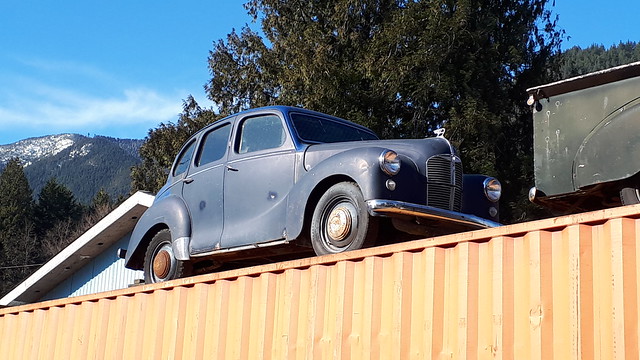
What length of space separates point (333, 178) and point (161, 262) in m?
2.45

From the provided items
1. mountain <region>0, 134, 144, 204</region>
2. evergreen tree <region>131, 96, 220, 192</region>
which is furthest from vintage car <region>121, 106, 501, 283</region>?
Answer: mountain <region>0, 134, 144, 204</region>

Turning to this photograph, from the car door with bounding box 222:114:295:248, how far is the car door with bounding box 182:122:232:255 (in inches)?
4.6

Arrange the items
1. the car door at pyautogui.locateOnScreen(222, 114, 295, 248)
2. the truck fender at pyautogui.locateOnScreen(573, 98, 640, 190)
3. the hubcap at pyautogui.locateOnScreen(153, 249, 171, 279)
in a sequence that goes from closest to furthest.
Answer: the truck fender at pyautogui.locateOnScreen(573, 98, 640, 190) → the car door at pyautogui.locateOnScreen(222, 114, 295, 248) → the hubcap at pyautogui.locateOnScreen(153, 249, 171, 279)

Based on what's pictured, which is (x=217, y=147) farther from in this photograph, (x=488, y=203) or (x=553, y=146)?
(x=553, y=146)

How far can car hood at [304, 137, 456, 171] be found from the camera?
25.0 ft

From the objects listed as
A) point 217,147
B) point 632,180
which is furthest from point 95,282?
point 632,180

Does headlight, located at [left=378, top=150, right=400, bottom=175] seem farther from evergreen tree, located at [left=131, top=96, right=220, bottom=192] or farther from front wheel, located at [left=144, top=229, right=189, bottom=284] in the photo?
evergreen tree, located at [left=131, top=96, right=220, bottom=192]

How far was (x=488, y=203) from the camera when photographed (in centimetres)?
828

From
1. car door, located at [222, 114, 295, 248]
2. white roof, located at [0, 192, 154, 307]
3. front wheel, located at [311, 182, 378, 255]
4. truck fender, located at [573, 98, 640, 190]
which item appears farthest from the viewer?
white roof, located at [0, 192, 154, 307]

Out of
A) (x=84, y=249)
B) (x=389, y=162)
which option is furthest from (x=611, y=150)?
(x=84, y=249)

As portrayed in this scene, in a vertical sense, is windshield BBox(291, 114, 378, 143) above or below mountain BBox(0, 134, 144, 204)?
below

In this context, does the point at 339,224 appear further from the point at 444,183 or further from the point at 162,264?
the point at 162,264

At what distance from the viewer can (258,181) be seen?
323 inches

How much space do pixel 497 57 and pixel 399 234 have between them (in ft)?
49.7
